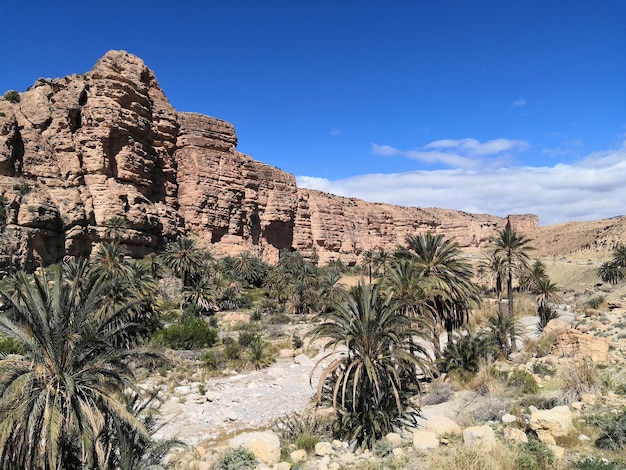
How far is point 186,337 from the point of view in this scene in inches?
1019

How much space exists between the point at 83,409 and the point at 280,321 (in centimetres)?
2742

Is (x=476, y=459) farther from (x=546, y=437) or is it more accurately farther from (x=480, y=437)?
(x=546, y=437)

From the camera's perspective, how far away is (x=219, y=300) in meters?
37.9

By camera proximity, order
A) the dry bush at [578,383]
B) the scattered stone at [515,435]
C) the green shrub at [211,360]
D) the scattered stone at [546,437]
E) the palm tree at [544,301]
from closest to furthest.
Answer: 1. the scattered stone at [546,437]
2. the scattered stone at [515,435]
3. the dry bush at [578,383]
4. the green shrub at [211,360]
5. the palm tree at [544,301]

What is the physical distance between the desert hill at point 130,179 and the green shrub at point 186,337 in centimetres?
1912

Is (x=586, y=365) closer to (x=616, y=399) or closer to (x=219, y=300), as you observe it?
(x=616, y=399)

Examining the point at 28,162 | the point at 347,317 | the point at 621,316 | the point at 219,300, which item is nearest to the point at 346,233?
the point at 219,300

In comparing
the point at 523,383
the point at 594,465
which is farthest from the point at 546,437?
the point at 523,383

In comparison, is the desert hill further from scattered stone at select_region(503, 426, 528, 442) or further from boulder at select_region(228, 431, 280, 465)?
scattered stone at select_region(503, 426, 528, 442)

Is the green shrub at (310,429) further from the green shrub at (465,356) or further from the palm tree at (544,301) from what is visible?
the palm tree at (544,301)

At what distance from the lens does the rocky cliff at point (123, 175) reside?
39.3 metres

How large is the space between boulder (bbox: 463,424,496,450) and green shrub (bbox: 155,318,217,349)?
20.6 metres

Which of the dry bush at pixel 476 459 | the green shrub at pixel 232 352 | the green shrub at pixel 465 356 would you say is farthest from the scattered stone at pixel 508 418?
the green shrub at pixel 232 352

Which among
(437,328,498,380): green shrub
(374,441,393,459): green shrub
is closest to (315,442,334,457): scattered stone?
(374,441,393,459): green shrub
